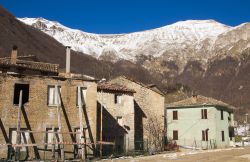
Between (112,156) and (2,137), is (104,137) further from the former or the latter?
(2,137)

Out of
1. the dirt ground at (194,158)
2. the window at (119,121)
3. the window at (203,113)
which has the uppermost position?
the window at (203,113)

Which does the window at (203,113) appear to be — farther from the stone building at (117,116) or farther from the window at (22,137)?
the window at (22,137)

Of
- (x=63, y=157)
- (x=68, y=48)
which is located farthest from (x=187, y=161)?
(x=68, y=48)

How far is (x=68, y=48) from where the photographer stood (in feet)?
119

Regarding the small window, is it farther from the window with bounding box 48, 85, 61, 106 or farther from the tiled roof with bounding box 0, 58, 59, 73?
the window with bounding box 48, 85, 61, 106

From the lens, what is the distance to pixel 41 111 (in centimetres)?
2975

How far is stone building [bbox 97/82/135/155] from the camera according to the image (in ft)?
122

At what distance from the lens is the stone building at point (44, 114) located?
93.2 ft

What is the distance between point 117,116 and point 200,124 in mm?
17275

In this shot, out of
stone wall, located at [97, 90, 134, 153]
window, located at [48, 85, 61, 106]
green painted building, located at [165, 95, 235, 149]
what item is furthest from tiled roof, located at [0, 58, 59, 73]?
green painted building, located at [165, 95, 235, 149]

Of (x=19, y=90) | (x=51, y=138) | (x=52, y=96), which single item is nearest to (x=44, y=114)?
(x=52, y=96)

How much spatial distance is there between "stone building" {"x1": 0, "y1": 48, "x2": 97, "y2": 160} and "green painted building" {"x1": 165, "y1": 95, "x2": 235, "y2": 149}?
23.4 metres

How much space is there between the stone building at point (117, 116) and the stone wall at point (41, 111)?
4.62 meters

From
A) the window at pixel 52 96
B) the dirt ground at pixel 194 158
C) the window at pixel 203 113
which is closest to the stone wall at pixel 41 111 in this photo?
the window at pixel 52 96
